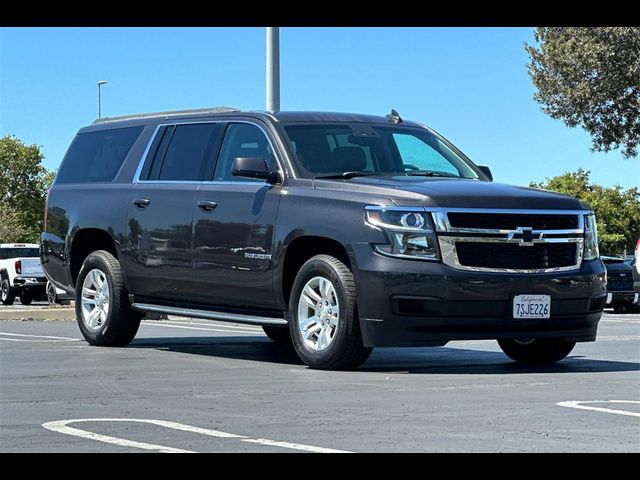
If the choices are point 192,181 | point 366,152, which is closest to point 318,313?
point 366,152

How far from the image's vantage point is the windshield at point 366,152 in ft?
38.0

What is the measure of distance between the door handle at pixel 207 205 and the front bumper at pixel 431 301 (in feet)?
5.84

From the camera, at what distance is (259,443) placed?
6605 mm

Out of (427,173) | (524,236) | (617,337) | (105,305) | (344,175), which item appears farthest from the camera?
(617,337)

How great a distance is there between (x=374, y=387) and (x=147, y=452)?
336 centimetres

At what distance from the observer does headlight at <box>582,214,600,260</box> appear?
11234mm

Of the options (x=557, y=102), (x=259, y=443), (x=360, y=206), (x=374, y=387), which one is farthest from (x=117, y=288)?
(x=557, y=102)

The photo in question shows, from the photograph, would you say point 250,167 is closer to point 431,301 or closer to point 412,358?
point 431,301

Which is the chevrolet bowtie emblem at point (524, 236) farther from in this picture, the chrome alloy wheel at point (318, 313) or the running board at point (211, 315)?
the running board at point (211, 315)

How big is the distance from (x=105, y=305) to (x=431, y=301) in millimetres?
4011

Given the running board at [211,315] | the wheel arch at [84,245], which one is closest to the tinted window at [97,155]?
the wheel arch at [84,245]

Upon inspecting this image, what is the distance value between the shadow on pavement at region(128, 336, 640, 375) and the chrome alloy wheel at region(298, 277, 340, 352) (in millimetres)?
431

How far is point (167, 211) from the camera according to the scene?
12.4 m
